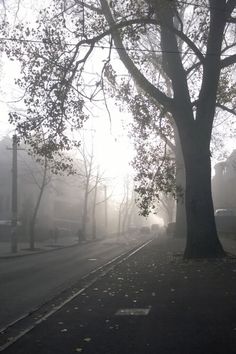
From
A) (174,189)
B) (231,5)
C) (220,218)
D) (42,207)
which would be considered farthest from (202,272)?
(42,207)

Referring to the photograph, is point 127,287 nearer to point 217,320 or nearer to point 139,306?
point 139,306

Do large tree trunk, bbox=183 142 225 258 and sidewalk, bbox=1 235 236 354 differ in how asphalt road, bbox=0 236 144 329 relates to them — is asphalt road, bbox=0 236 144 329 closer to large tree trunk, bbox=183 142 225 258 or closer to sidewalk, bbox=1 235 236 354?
sidewalk, bbox=1 235 236 354

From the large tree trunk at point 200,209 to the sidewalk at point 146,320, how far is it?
4774mm

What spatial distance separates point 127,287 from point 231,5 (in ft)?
36.2

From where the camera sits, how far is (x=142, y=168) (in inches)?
901

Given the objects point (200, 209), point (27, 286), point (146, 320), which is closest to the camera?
point (146, 320)

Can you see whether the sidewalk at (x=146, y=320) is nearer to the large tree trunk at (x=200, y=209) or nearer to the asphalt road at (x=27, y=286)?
the asphalt road at (x=27, y=286)

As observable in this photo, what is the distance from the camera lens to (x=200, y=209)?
18.7 metres

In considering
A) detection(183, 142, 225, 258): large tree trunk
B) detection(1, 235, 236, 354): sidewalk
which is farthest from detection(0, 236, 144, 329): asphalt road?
detection(183, 142, 225, 258): large tree trunk

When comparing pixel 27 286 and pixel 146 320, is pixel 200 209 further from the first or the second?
pixel 146 320

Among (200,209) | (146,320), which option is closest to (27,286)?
(200,209)

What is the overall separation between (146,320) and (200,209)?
410 inches

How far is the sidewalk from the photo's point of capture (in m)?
6.94

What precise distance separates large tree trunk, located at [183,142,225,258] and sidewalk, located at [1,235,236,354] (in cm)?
477
